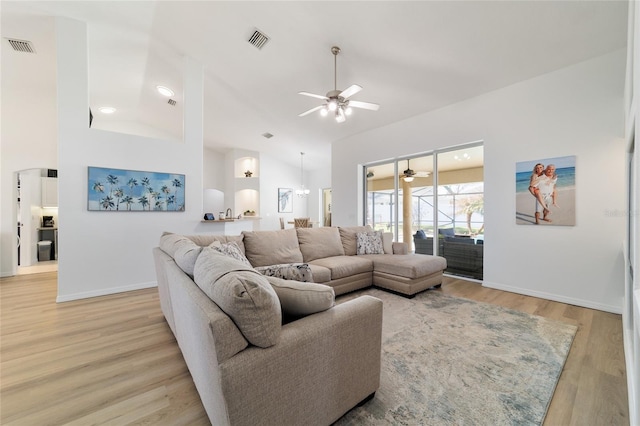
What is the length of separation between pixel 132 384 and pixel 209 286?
49.7 inches

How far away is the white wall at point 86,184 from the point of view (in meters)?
3.44

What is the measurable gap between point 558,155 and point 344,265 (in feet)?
10.5

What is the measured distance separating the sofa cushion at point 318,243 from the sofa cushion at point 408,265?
0.55 meters

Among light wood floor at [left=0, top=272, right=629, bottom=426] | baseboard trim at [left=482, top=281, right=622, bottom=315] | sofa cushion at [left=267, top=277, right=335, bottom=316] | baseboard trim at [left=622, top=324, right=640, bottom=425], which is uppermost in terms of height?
sofa cushion at [left=267, top=277, right=335, bottom=316]

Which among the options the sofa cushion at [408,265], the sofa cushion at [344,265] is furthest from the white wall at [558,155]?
the sofa cushion at [344,265]

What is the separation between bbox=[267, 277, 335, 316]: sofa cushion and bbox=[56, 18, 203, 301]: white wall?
372 cm

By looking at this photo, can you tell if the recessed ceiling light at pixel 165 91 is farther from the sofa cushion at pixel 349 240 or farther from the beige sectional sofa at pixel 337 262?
the sofa cushion at pixel 349 240

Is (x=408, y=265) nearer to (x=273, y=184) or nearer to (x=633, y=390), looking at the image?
(x=633, y=390)

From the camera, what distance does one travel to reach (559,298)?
3.30 metres

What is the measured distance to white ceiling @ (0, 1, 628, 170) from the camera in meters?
2.74

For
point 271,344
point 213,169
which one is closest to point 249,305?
point 271,344

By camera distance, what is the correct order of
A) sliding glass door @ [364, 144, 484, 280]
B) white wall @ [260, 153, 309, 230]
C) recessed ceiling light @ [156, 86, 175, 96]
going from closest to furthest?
sliding glass door @ [364, 144, 484, 280] → recessed ceiling light @ [156, 86, 175, 96] → white wall @ [260, 153, 309, 230]

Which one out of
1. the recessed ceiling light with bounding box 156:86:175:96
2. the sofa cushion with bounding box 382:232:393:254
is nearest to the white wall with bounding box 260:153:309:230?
the recessed ceiling light with bounding box 156:86:175:96

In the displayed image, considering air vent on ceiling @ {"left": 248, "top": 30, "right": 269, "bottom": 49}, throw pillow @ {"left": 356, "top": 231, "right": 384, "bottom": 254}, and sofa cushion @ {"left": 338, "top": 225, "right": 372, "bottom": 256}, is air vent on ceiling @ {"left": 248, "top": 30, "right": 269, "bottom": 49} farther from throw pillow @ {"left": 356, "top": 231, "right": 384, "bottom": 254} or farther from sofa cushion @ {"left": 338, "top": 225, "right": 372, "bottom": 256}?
throw pillow @ {"left": 356, "top": 231, "right": 384, "bottom": 254}
